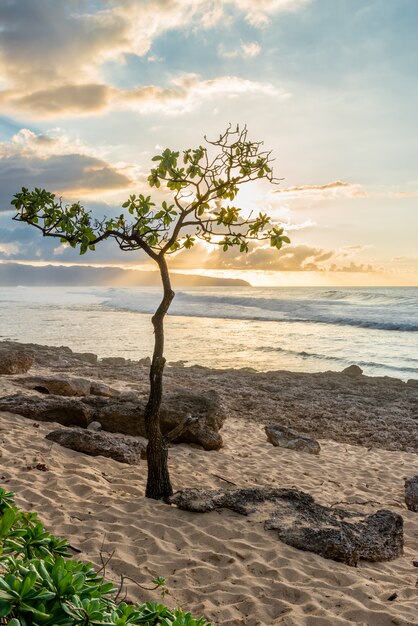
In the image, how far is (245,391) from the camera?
55.9 ft

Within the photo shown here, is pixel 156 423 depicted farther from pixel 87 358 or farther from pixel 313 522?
pixel 87 358

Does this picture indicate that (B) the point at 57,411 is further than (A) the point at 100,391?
No

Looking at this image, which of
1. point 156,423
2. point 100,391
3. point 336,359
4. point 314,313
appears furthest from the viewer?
point 314,313

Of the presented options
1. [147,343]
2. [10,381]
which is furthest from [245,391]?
[147,343]

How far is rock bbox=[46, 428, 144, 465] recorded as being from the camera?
8.55 m

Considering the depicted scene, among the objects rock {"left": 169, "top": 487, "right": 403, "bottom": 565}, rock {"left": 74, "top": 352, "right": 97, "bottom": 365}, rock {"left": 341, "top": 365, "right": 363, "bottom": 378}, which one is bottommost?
rock {"left": 74, "top": 352, "right": 97, "bottom": 365}

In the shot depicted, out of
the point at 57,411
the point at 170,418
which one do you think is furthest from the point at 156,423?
the point at 57,411

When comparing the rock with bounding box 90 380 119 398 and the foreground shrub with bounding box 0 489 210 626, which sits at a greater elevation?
the foreground shrub with bounding box 0 489 210 626

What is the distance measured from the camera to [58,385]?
42.7 feet

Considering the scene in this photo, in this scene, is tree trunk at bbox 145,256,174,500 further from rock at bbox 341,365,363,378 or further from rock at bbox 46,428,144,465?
rock at bbox 341,365,363,378

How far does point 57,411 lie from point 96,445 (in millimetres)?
1981

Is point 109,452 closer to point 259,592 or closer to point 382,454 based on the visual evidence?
point 259,592

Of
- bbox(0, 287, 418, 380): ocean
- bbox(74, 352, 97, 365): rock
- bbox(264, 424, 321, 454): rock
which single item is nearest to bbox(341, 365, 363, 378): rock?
bbox(0, 287, 418, 380): ocean

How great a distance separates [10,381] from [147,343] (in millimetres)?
17387
